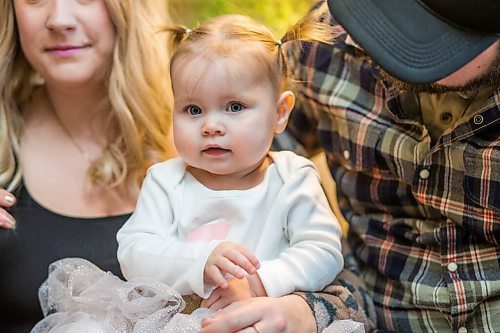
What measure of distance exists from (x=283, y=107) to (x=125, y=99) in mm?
518

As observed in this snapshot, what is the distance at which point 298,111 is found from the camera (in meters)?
2.07

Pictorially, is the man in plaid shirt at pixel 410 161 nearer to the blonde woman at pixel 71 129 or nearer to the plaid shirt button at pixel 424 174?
the plaid shirt button at pixel 424 174

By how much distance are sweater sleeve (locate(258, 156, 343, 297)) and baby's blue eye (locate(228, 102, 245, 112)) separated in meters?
0.17

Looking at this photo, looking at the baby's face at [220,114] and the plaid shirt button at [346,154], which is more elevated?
the baby's face at [220,114]

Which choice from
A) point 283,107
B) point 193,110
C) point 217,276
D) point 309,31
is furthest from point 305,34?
point 217,276

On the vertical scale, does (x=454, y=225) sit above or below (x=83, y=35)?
below

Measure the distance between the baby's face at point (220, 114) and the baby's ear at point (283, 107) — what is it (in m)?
0.03

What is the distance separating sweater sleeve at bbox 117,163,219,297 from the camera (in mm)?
1434

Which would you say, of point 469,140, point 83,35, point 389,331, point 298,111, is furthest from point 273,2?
point 389,331

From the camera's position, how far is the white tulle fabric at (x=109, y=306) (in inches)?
56.6

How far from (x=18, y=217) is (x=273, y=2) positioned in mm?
900

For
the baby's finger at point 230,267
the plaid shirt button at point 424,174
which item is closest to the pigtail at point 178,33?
the baby's finger at point 230,267

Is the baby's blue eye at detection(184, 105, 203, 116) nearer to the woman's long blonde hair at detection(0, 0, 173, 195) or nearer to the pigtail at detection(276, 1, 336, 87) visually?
the pigtail at detection(276, 1, 336, 87)

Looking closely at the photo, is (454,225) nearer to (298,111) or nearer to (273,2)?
(298,111)
